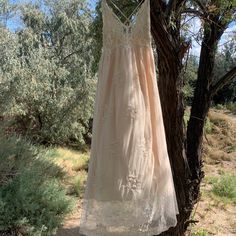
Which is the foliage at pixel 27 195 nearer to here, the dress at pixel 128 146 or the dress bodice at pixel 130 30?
the dress at pixel 128 146

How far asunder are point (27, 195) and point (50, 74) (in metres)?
3.98

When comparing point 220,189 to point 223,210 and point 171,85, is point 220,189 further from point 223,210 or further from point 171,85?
point 171,85

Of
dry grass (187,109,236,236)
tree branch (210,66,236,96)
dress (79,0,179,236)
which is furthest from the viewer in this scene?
dry grass (187,109,236,236)

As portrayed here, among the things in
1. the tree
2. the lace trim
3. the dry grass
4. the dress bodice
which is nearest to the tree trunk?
the tree

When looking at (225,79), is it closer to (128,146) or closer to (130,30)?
(130,30)

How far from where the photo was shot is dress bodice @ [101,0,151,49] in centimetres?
201

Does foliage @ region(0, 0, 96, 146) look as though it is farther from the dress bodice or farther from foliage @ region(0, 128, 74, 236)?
the dress bodice

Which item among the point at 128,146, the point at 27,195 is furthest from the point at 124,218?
the point at 27,195

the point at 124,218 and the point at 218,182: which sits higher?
the point at 124,218

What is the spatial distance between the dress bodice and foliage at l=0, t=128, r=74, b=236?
62.2 inches

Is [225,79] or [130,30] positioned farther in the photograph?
[225,79]

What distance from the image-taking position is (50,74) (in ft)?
22.5

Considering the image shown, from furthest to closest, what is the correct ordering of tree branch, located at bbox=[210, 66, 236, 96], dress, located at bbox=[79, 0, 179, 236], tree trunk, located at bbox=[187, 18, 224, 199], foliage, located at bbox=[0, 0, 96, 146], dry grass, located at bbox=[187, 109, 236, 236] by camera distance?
foliage, located at bbox=[0, 0, 96, 146]
dry grass, located at bbox=[187, 109, 236, 236]
tree trunk, located at bbox=[187, 18, 224, 199]
tree branch, located at bbox=[210, 66, 236, 96]
dress, located at bbox=[79, 0, 179, 236]

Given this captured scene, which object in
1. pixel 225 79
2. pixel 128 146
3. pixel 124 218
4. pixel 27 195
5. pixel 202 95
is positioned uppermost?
pixel 225 79
